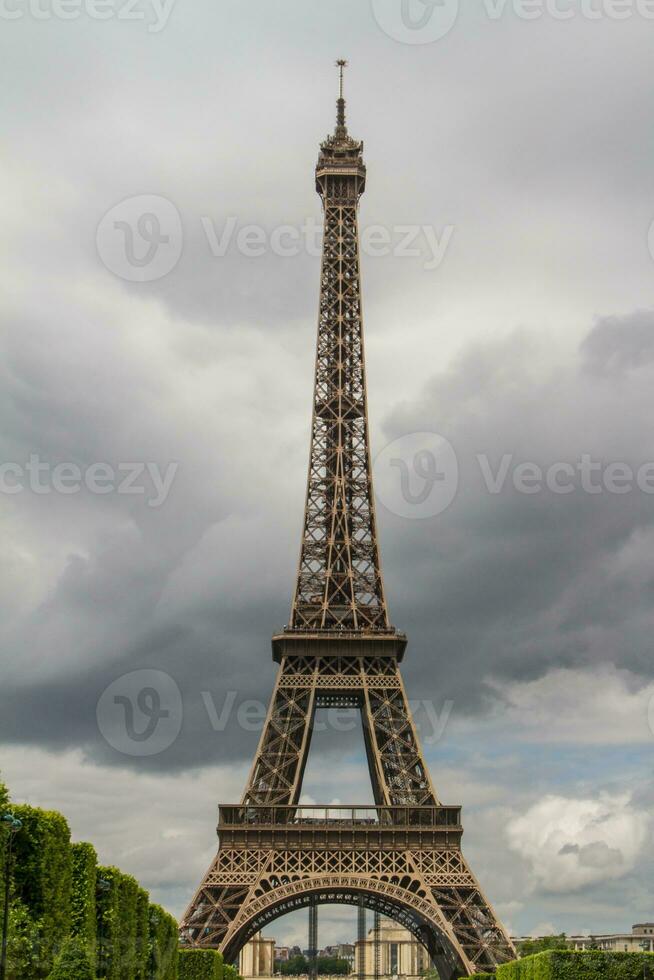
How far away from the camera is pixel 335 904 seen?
100 metres

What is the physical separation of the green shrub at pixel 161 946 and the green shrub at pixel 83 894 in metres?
12.3

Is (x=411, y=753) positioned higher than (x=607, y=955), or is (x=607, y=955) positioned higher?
(x=411, y=753)

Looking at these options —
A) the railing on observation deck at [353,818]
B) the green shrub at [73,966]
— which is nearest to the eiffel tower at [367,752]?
the railing on observation deck at [353,818]

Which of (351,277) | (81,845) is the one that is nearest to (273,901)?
(81,845)

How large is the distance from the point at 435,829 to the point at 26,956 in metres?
47.6

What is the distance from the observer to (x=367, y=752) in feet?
343

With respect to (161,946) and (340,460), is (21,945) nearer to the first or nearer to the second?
(161,946)

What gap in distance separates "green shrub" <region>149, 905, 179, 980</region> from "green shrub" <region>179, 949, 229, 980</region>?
313cm

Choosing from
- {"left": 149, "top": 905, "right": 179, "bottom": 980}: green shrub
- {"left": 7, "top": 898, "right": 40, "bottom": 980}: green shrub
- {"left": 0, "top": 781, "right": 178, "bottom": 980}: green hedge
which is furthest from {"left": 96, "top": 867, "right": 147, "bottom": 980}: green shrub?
{"left": 7, "top": 898, "right": 40, "bottom": 980}: green shrub

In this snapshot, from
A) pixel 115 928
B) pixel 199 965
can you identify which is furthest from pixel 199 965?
pixel 115 928

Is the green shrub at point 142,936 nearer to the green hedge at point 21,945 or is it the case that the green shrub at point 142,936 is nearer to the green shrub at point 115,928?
the green shrub at point 115,928

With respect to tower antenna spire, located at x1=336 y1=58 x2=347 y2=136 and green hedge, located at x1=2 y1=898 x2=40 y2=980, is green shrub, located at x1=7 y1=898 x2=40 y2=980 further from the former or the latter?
tower antenna spire, located at x1=336 y1=58 x2=347 y2=136

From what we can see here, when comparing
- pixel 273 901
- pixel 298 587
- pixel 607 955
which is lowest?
pixel 607 955

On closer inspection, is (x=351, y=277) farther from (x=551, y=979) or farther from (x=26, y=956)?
(x=26, y=956)
